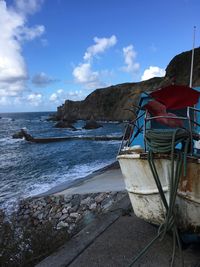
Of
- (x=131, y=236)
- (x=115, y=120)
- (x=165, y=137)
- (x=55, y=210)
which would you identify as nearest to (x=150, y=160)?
(x=165, y=137)

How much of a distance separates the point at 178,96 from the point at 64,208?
6.89 meters

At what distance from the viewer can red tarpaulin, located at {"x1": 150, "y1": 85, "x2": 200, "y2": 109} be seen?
16.5 feet

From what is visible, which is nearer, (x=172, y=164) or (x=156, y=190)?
(x=172, y=164)

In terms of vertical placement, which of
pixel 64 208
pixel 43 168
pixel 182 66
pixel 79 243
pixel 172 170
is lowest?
pixel 43 168

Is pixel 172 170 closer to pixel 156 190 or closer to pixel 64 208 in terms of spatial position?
pixel 156 190

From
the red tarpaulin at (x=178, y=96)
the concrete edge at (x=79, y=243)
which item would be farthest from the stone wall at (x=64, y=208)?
the red tarpaulin at (x=178, y=96)

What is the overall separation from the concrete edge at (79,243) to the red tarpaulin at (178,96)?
8.35 ft

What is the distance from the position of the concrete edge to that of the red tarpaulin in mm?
2545

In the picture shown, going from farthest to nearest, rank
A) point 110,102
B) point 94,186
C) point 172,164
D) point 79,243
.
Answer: point 110,102
point 94,186
point 79,243
point 172,164

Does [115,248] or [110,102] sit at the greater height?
[110,102]

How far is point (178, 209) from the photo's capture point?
5.11 m

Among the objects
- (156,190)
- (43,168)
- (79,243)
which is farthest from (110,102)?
(156,190)

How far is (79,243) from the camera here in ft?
19.2

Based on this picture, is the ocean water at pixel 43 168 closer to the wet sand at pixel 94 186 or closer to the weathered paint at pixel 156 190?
the wet sand at pixel 94 186
